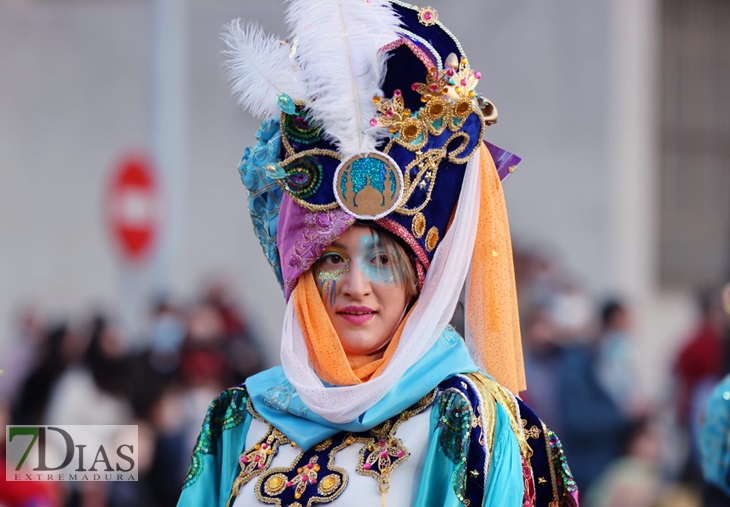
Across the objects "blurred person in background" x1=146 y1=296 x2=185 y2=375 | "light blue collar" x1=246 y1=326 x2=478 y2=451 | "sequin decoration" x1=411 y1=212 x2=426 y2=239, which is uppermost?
"sequin decoration" x1=411 y1=212 x2=426 y2=239

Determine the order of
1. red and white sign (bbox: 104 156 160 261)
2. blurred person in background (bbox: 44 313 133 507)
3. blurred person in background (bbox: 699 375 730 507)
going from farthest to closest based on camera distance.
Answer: red and white sign (bbox: 104 156 160 261) → blurred person in background (bbox: 44 313 133 507) → blurred person in background (bbox: 699 375 730 507)

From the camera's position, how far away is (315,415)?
412cm

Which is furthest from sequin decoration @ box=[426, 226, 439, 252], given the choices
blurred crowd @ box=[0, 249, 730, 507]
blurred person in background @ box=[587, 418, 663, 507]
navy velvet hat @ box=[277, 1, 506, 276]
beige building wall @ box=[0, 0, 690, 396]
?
beige building wall @ box=[0, 0, 690, 396]

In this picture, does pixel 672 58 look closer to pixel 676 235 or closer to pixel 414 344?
pixel 676 235

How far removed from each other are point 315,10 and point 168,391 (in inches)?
198

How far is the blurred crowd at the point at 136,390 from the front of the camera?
833 cm

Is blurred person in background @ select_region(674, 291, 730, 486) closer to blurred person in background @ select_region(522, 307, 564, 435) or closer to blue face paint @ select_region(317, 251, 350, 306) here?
blurred person in background @ select_region(522, 307, 564, 435)

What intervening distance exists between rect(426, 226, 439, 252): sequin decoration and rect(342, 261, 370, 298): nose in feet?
0.64

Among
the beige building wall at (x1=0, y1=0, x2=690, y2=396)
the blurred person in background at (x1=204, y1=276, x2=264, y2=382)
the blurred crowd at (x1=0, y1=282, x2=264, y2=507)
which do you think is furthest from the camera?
the beige building wall at (x1=0, y1=0, x2=690, y2=396)

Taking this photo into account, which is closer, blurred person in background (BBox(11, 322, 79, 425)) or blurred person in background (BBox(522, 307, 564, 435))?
blurred person in background (BBox(11, 322, 79, 425))

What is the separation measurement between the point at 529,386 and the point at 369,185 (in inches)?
248

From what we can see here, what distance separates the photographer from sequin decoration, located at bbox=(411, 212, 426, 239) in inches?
162

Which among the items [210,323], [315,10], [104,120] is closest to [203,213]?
[104,120]

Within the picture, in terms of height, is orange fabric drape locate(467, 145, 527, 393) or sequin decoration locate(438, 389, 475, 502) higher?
orange fabric drape locate(467, 145, 527, 393)
